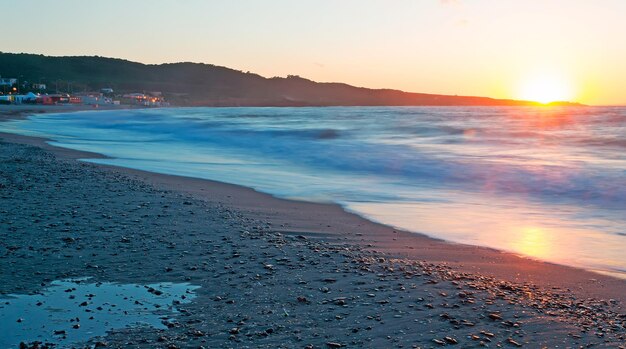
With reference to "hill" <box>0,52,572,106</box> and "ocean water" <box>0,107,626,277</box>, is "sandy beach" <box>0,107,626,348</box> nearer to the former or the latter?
"ocean water" <box>0,107,626,277</box>

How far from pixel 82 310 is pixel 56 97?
98.4 m

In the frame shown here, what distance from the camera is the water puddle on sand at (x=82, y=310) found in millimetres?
3328

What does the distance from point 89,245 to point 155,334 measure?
6.95 ft

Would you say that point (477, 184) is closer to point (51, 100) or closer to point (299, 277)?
point (299, 277)

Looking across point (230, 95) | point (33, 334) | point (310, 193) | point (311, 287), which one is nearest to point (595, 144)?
point (310, 193)

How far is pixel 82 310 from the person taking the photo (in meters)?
3.71

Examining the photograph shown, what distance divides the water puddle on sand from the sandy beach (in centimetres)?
9

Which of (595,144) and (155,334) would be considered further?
(595,144)

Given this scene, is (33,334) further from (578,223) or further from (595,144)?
(595,144)

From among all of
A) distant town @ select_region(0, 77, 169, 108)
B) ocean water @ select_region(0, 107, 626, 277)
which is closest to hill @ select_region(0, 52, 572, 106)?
distant town @ select_region(0, 77, 169, 108)

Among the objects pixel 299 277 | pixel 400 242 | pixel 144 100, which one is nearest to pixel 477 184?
pixel 400 242

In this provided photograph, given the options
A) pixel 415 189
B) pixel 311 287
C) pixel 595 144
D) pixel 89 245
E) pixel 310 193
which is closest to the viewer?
pixel 311 287

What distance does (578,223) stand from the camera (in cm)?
757

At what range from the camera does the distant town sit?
3370 inches
